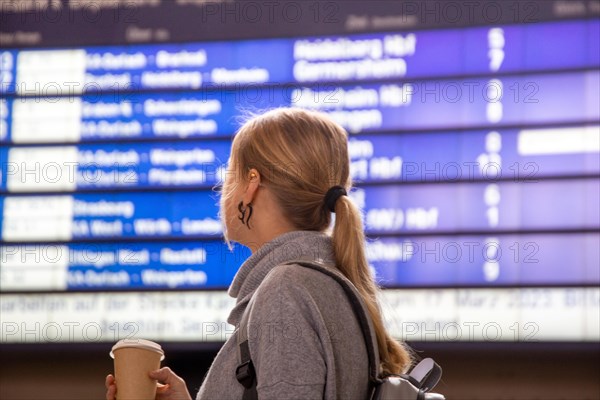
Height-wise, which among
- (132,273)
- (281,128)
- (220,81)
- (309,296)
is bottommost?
(132,273)

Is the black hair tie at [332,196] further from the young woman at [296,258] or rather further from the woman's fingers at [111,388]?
the woman's fingers at [111,388]

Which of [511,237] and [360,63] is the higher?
[360,63]

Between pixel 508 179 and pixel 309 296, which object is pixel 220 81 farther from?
pixel 309 296

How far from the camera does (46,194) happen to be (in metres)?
3.08

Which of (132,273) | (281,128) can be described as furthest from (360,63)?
(281,128)

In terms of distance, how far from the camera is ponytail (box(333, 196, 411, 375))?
1.40m

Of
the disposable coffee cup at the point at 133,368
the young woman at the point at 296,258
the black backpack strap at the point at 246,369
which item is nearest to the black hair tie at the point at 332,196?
the young woman at the point at 296,258

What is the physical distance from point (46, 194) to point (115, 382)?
1.77m

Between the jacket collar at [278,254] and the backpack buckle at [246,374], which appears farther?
the jacket collar at [278,254]

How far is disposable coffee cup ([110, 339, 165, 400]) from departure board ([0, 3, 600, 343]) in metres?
1.46

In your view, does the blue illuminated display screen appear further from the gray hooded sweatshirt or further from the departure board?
the gray hooded sweatshirt

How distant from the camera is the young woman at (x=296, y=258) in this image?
126cm

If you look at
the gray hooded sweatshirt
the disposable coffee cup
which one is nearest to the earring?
the gray hooded sweatshirt

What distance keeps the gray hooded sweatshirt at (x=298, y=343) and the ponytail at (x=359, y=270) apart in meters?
0.06
